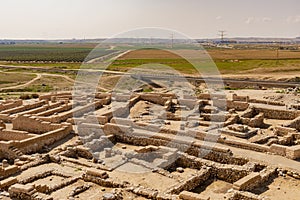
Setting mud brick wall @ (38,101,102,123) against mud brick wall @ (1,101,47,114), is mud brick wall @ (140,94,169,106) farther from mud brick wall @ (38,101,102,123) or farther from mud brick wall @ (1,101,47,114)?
mud brick wall @ (1,101,47,114)

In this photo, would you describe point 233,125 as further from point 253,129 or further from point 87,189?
point 87,189

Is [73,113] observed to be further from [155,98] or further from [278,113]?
[278,113]

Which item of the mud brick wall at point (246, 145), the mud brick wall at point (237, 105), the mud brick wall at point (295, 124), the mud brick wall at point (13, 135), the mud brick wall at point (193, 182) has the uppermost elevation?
the mud brick wall at point (237, 105)

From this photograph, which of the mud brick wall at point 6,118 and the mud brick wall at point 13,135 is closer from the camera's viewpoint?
the mud brick wall at point 13,135

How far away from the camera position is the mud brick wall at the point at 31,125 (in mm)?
22075

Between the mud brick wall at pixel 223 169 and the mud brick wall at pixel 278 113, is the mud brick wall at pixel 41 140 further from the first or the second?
the mud brick wall at pixel 278 113

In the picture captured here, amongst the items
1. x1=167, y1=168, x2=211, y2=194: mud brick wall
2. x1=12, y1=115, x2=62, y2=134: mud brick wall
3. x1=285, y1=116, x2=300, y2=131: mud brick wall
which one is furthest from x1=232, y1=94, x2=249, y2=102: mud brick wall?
x1=12, y1=115, x2=62, y2=134: mud brick wall

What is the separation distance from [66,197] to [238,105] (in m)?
17.1

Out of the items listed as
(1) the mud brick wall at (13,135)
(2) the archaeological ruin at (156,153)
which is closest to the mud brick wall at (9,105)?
(2) the archaeological ruin at (156,153)

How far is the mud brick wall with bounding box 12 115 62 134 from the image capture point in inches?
869

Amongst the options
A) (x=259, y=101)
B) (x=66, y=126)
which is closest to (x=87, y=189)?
(x=66, y=126)

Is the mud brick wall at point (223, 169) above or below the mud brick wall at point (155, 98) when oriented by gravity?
below

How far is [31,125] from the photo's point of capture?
22.8 meters

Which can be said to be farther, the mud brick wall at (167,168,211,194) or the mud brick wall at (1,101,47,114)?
the mud brick wall at (1,101,47,114)
